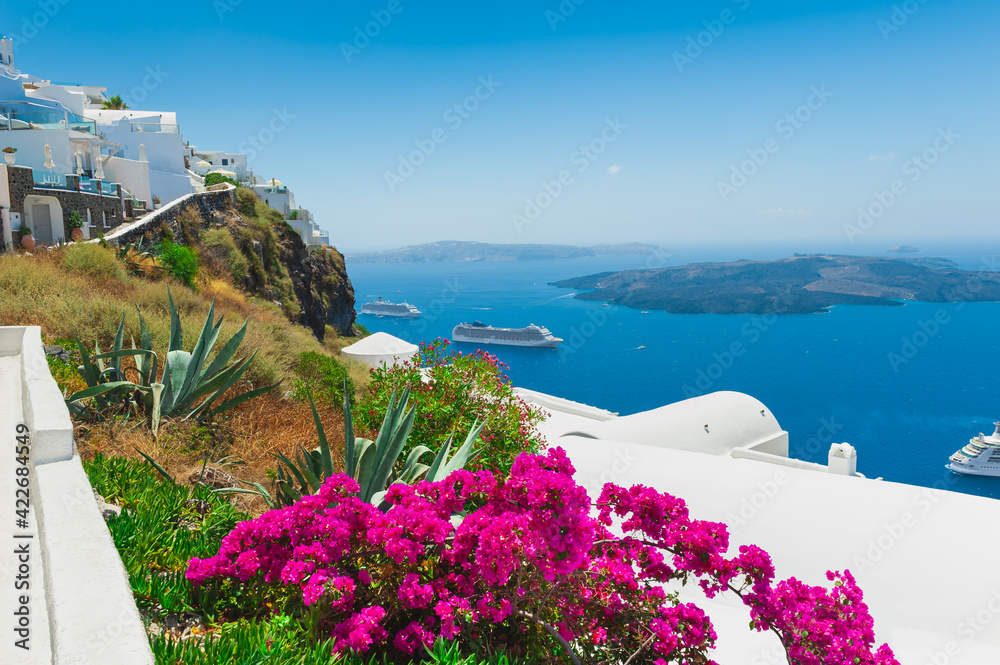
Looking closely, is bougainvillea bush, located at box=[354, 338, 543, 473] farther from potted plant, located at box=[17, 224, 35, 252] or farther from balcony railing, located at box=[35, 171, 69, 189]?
balcony railing, located at box=[35, 171, 69, 189]

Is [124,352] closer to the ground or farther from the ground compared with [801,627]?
farther from the ground

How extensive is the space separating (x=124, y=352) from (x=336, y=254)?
110 ft

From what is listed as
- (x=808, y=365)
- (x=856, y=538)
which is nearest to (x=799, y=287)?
(x=808, y=365)

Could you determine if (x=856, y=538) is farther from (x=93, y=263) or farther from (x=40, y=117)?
(x=40, y=117)

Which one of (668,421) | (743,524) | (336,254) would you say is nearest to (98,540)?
(743,524)

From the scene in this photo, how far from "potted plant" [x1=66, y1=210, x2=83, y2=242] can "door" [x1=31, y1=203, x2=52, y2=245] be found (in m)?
0.41

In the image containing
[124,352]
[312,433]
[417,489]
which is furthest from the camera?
[312,433]

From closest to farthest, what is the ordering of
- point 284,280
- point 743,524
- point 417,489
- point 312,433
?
point 417,489, point 312,433, point 743,524, point 284,280

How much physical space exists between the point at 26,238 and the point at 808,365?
62.9m

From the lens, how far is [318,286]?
96.0 ft

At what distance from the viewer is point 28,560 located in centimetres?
232

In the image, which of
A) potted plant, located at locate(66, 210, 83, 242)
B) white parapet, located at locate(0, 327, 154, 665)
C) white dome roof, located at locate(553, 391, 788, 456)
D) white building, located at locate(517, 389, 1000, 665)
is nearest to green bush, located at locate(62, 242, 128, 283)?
potted plant, located at locate(66, 210, 83, 242)

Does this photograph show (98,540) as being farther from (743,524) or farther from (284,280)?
(284,280)

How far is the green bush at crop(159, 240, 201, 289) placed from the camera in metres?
13.5
